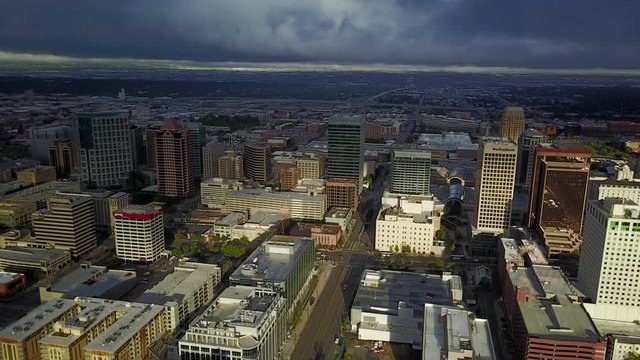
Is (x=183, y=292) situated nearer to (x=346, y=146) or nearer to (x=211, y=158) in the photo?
(x=346, y=146)

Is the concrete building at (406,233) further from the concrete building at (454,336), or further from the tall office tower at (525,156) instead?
the tall office tower at (525,156)

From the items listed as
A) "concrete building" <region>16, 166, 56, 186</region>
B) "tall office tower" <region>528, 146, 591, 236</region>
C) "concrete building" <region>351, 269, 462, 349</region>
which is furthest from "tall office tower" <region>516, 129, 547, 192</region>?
"concrete building" <region>16, 166, 56, 186</region>

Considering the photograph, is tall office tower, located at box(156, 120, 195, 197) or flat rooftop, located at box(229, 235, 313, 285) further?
tall office tower, located at box(156, 120, 195, 197)

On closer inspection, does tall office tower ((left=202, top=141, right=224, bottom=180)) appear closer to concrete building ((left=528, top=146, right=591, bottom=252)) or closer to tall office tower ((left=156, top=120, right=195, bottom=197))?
tall office tower ((left=156, top=120, right=195, bottom=197))

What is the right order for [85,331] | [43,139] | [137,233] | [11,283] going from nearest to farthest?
1. [85,331]
2. [11,283]
3. [137,233]
4. [43,139]

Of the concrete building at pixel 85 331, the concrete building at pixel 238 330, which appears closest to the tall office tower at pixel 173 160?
the concrete building at pixel 85 331

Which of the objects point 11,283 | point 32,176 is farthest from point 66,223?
point 32,176
